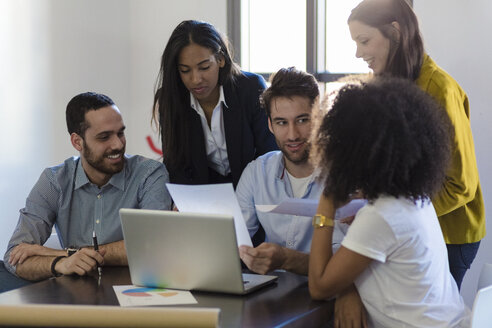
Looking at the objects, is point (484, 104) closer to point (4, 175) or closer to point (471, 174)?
point (471, 174)

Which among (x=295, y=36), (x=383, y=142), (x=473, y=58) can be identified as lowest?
(x=383, y=142)

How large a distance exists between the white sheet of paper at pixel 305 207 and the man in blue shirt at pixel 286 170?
1.23ft

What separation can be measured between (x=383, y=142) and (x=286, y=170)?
0.76 m

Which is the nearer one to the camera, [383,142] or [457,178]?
[383,142]

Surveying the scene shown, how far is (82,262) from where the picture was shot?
1850mm

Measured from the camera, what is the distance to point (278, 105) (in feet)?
7.04

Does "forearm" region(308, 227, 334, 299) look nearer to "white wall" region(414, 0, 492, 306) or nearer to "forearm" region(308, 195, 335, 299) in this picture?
"forearm" region(308, 195, 335, 299)

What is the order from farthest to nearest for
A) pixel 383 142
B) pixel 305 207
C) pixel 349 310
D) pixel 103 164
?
1. pixel 103 164
2. pixel 305 207
3. pixel 349 310
4. pixel 383 142

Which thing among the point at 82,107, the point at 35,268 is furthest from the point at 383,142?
the point at 82,107

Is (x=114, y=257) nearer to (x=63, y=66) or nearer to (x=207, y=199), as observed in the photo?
(x=207, y=199)

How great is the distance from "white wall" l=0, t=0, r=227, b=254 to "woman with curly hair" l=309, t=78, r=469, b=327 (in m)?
2.58

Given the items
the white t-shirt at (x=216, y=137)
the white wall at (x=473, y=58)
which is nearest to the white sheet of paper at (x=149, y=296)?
the white t-shirt at (x=216, y=137)

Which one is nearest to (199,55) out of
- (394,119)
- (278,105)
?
(278,105)

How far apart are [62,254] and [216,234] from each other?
74 cm
